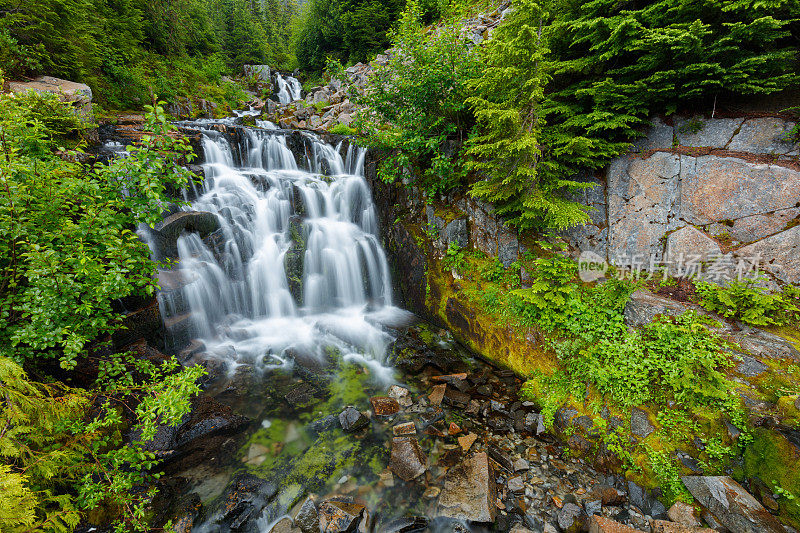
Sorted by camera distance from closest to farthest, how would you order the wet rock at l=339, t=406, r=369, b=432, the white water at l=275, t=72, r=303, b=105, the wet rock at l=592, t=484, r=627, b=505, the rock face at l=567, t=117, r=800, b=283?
the wet rock at l=592, t=484, r=627, b=505, the rock face at l=567, t=117, r=800, b=283, the wet rock at l=339, t=406, r=369, b=432, the white water at l=275, t=72, r=303, b=105

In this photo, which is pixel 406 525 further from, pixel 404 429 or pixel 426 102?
pixel 426 102

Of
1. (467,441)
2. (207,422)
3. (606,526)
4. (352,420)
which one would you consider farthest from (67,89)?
(606,526)

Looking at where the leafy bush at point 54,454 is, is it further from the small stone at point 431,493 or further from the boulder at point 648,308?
the boulder at point 648,308

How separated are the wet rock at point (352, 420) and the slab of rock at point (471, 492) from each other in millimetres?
1945

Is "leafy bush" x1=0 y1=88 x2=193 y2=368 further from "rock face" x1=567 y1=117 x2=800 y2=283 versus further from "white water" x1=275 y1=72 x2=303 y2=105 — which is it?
"white water" x1=275 y1=72 x2=303 y2=105

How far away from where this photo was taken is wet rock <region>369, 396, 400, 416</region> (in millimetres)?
6289

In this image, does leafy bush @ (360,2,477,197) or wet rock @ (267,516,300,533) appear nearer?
wet rock @ (267,516,300,533)

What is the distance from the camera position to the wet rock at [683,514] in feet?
12.5

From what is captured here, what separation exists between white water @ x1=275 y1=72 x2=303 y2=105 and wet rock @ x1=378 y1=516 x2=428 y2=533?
30.5 meters

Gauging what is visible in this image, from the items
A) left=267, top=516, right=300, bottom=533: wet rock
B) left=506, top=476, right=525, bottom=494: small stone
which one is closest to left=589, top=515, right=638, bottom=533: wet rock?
left=506, top=476, right=525, bottom=494: small stone

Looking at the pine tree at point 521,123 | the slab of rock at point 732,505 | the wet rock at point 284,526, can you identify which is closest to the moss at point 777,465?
the slab of rock at point 732,505

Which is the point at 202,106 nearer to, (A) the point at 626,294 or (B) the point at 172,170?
(B) the point at 172,170

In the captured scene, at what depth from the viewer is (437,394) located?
660cm

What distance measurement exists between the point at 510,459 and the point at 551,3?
8989 millimetres
